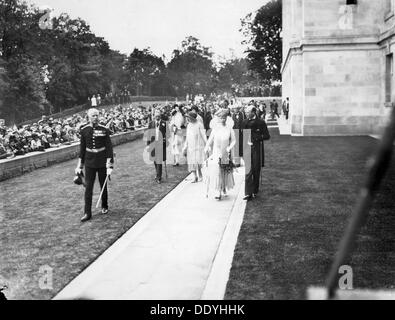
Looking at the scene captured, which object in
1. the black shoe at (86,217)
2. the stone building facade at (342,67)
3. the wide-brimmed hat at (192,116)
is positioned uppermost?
the stone building facade at (342,67)

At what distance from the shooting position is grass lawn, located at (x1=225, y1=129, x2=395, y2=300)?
210 inches

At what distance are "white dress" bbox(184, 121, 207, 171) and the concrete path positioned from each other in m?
3.24

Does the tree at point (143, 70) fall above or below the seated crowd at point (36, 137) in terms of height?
above

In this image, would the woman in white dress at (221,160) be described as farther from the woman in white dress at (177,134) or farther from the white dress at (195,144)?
the woman in white dress at (177,134)

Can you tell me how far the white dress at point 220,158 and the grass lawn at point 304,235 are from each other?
2.97ft

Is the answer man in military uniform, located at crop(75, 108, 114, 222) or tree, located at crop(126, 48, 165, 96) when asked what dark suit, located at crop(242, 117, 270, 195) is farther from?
tree, located at crop(126, 48, 165, 96)

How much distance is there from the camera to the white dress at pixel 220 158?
34.5ft

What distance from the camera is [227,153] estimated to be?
34.6ft

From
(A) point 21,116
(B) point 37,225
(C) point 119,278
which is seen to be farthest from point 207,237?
(A) point 21,116

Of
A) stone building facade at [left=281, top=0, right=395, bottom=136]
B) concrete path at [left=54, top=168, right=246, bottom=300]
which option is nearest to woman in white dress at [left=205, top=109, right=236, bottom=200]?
concrete path at [left=54, top=168, right=246, bottom=300]

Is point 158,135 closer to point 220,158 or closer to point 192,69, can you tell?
point 220,158

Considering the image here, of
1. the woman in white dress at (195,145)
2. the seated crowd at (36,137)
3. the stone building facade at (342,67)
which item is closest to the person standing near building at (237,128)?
the woman in white dress at (195,145)
